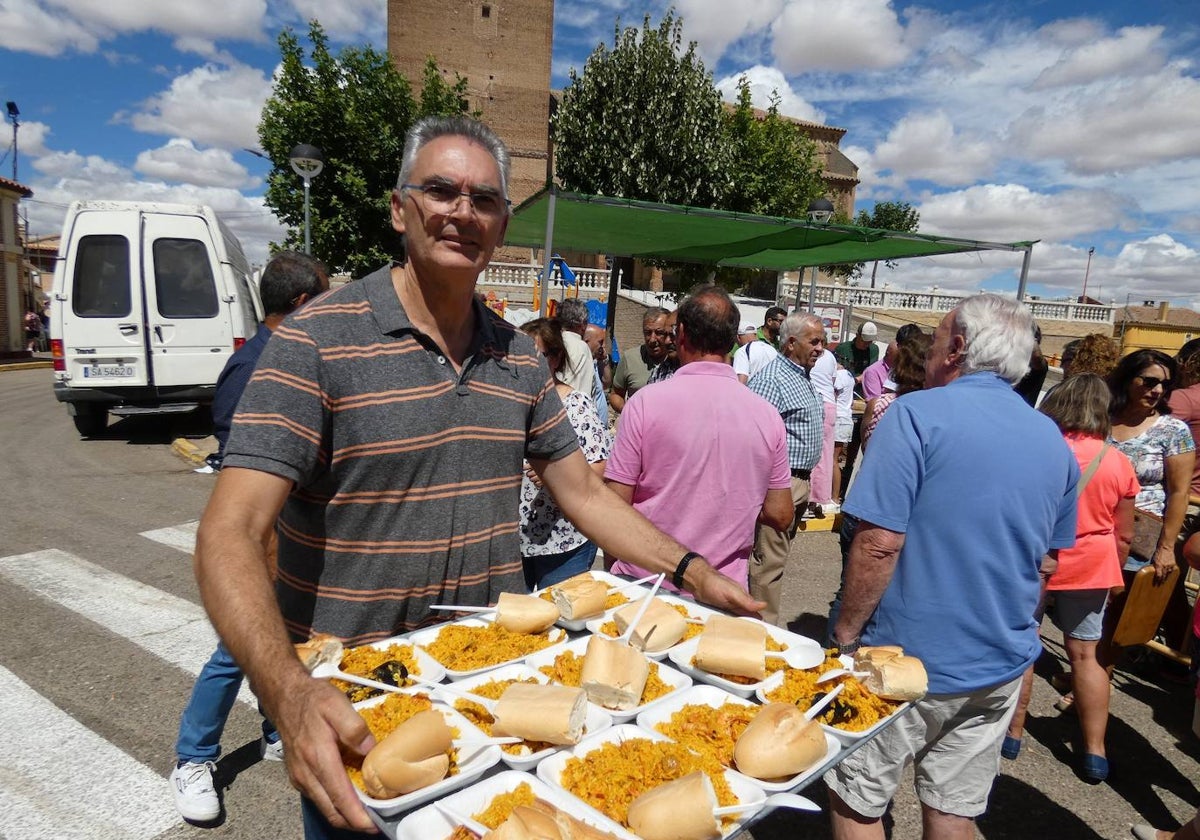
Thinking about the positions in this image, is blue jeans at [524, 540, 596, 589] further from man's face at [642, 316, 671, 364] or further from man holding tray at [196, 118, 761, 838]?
man's face at [642, 316, 671, 364]

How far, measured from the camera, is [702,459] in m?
3.09

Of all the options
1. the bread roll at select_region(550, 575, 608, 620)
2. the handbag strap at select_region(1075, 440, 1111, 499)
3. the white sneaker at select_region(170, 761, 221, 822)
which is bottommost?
the white sneaker at select_region(170, 761, 221, 822)

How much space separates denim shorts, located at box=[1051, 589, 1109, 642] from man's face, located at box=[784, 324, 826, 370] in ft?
9.77

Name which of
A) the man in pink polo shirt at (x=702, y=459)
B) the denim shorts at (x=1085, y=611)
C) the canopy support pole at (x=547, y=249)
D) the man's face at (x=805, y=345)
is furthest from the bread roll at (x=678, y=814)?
the man's face at (x=805, y=345)

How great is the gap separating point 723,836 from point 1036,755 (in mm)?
3438

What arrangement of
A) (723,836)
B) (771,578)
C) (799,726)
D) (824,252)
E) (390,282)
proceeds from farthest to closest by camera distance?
(824,252), (771,578), (390,282), (799,726), (723,836)

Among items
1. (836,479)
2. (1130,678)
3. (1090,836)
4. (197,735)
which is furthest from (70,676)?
(836,479)

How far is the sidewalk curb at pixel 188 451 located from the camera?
358 inches

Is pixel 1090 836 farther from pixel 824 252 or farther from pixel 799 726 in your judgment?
pixel 824 252

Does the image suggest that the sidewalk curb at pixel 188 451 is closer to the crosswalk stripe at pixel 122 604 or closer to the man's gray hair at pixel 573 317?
the crosswalk stripe at pixel 122 604

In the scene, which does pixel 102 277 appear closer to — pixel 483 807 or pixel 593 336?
pixel 593 336

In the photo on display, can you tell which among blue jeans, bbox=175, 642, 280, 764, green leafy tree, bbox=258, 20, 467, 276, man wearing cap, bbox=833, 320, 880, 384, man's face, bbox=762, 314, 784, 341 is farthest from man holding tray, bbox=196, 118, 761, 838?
green leafy tree, bbox=258, 20, 467, 276

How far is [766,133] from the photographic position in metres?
27.1

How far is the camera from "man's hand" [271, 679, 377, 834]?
3.78ft
